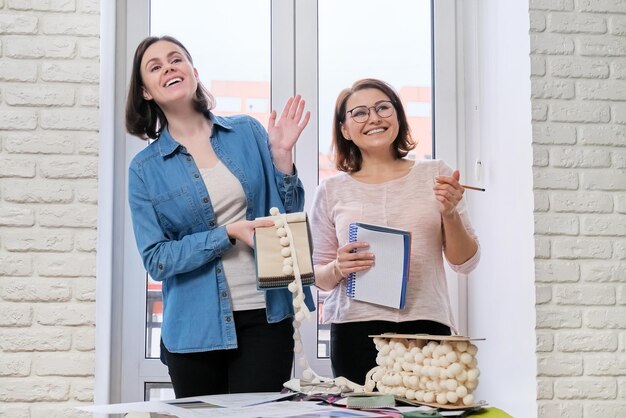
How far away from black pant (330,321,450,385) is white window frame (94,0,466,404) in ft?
2.01

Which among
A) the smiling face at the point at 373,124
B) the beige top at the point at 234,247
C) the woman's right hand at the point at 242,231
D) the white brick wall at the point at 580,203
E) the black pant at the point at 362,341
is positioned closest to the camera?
the woman's right hand at the point at 242,231

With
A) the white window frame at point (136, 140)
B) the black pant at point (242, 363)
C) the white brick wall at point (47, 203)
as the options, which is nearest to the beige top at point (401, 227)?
the black pant at point (242, 363)

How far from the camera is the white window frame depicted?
8.39 ft

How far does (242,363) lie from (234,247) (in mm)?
282

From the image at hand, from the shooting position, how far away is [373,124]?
2.22 m

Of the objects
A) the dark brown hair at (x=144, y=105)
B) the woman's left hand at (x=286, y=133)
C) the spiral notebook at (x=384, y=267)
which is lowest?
the spiral notebook at (x=384, y=267)

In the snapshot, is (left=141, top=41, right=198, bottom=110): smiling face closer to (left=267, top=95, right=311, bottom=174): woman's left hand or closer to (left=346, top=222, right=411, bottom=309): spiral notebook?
(left=267, top=95, right=311, bottom=174): woman's left hand

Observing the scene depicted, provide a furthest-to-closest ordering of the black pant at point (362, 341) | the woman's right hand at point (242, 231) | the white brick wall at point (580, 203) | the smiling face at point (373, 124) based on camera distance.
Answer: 1. the white brick wall at point (580, 203)
2. the smiling face at point (373, 124)
3. the black pant at point (362, 341)
4. the woman's right hand at point (242, 231)

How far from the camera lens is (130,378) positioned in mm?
2662

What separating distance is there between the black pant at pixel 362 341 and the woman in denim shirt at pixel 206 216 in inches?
6.2

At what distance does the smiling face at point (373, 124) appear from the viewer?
7.25 feet

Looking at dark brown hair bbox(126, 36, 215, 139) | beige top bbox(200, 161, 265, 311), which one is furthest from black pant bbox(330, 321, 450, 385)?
dark brown hair bbox(126, 36, 215, 139)

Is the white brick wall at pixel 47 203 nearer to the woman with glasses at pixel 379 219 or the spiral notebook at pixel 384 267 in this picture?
the woman with glasses at pixel 379 219

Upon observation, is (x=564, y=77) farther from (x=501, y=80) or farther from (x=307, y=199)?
(x=307, y=199)
